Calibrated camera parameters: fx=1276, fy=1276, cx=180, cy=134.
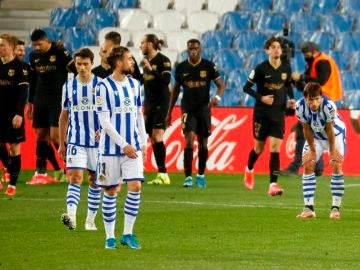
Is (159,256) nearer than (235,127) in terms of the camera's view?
Yes

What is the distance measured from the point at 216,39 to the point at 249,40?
68cm

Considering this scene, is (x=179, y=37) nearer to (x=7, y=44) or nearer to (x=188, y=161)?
(x=188, y=161)

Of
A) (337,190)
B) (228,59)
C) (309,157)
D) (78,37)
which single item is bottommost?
(337,190)

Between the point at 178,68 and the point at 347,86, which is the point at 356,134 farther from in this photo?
the point at 178,68

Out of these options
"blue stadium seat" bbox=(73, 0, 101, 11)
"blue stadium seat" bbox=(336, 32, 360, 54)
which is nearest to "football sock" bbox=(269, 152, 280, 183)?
"blue stadium seat" bbox=(336, 32, 360, 54)

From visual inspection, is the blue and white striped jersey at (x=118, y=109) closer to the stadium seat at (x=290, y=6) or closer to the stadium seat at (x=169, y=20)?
the stadium seat at (x=169, y=20)

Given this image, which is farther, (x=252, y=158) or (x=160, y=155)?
(x=160, y=155)

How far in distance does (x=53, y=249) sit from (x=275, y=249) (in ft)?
6.69

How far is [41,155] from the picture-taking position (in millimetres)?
20000

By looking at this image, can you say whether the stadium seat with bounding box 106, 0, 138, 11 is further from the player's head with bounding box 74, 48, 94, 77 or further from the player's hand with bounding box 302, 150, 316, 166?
the player's head with bounding box 74, 48, 94, 77

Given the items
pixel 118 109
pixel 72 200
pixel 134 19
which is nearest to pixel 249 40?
pixel 134 19

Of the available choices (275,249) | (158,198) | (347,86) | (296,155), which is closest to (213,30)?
(347,86)

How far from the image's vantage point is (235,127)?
23.0 metres

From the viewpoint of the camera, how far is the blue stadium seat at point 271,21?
26.3m
